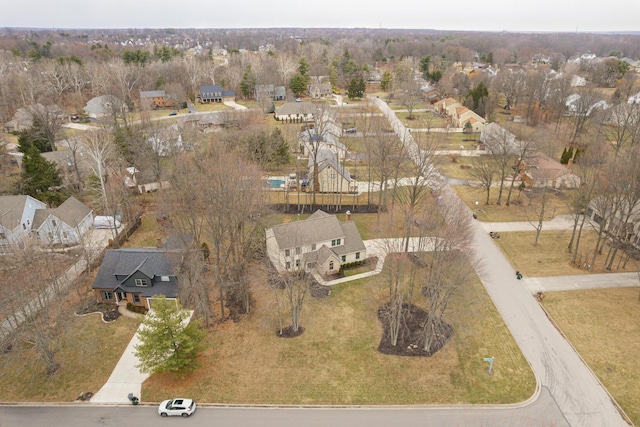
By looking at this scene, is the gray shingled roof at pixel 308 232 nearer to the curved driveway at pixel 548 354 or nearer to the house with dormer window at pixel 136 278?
the house with dormer window at pixel 136 278

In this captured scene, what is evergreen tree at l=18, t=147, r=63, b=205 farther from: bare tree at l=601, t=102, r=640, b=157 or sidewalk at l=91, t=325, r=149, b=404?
bare tree at l=601, t=102, r=640, b=157

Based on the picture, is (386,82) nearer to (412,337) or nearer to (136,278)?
(412,337)

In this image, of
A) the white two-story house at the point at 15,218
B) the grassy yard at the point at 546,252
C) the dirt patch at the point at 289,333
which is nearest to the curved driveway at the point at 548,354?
the grassy yard at the point at 546,252

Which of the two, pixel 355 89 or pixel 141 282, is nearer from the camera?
pixel 141 282

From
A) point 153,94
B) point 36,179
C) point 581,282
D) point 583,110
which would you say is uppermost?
point 583,110

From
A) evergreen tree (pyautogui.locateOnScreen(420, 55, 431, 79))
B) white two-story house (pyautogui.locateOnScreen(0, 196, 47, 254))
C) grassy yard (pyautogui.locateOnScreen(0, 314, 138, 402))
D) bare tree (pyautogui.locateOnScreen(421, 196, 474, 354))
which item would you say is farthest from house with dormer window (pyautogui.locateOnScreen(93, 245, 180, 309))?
evergreen tree (pyautogui.locateOnScreen(420, 55, 431, 79))

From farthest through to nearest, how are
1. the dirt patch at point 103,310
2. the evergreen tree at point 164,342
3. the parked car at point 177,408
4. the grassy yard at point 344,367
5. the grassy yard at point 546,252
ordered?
the grassy yard at point 546,252
the dirt patch at point 103,310
the grassy yard at point 344,367
the evergreen tree at point 164,342
the parked car at point 177,408

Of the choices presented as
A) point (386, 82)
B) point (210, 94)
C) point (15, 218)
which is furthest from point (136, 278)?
point (386, 82)
